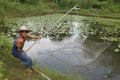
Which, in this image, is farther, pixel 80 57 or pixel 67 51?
pixel 67 51

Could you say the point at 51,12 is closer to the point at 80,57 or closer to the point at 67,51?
the point at 67,51

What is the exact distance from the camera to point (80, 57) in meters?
9.84

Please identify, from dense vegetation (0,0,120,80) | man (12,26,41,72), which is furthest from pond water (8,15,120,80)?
man (12,26,41,72)

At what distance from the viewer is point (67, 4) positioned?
2484cm

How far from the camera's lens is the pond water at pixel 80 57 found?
8.52 meters

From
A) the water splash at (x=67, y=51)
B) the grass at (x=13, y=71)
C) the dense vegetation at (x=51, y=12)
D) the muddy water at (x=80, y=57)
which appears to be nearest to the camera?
the grass at (x=13, y=71)

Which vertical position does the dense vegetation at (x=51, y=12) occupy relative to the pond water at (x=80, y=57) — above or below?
above

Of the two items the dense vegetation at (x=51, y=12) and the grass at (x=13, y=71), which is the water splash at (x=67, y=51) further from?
A: the grass at (x=13, y=71)

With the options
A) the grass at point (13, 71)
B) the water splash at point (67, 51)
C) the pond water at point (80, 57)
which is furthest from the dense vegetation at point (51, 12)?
the water splash at point (67, 51)

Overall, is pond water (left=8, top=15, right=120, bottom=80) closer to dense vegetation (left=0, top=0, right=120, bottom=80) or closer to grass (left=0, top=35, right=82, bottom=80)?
dense vegetation (left=0, top=0, right=120, bottom=80)

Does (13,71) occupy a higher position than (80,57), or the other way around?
(13,71)

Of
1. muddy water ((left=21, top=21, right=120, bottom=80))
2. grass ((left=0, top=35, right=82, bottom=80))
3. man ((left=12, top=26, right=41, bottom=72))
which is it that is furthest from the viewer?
muddy water ((left=21, top=21, right=120, bottom=80))

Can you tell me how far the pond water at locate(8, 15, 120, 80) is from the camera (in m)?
8.52

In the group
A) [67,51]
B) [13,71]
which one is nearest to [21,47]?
[13,71]
